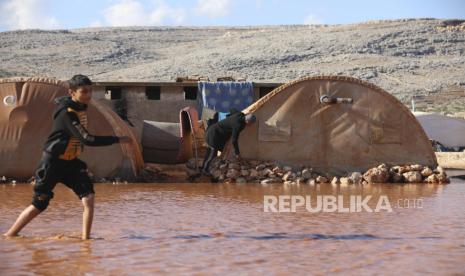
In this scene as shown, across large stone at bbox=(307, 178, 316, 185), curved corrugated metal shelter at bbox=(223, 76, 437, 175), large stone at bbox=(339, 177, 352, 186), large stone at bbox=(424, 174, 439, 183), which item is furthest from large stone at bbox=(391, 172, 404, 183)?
large stone at bbox=(307, 178, 316, 185)

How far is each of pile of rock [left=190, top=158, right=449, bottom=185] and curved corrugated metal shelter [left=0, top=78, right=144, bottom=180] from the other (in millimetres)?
1607

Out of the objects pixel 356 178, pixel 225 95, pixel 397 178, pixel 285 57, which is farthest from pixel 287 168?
pixel 285 57

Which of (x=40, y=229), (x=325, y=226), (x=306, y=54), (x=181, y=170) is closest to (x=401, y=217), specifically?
(x=325, y=226)

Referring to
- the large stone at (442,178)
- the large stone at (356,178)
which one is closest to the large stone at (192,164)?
the large stone at (356,178)

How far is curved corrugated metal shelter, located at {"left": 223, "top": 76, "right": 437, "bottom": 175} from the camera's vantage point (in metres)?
15.2

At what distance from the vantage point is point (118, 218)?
29.3ft

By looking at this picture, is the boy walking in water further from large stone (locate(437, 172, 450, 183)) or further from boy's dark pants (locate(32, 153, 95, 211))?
large stone (locate(437, 172, 450, 183))

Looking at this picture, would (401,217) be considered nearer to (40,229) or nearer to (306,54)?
(40,229)

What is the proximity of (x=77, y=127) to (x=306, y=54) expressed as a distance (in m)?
53.7

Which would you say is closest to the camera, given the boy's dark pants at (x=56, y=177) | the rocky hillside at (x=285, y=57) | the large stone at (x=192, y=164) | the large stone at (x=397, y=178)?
the boy's dark pants at (x=56, y=177)

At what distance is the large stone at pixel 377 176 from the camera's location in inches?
576

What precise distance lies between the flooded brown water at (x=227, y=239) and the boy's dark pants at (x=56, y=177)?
0.40 metres

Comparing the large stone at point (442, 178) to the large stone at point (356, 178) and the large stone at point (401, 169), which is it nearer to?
the large stone at point (401, 169)

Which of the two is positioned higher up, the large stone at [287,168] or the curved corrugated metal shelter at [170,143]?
the curved corrugated metal shelter at [170,143]
